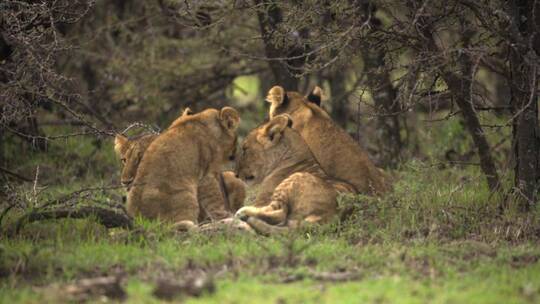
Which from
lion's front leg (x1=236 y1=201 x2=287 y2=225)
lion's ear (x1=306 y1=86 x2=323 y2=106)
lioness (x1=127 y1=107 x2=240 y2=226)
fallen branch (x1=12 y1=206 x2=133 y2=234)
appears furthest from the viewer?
lion's ear (x1=306 y1=86 x2=323 y2=106)

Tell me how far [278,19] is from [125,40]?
3934 mm

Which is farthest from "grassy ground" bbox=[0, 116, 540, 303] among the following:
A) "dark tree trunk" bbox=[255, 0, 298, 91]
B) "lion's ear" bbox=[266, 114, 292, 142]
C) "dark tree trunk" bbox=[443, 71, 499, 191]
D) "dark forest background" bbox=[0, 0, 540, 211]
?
"dark tree trunk" bbox=[255, 0, 298, 91]

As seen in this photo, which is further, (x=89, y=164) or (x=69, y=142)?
(x=69, y=142)

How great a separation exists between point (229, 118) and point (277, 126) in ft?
1.53

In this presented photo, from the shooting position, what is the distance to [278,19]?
11.1m

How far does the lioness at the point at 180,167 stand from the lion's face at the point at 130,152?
204 mm

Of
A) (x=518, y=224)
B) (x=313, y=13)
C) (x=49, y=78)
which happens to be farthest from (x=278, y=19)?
(x=518, y=224)

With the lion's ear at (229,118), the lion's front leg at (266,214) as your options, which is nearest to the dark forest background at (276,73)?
the lion's ear at (229,118)

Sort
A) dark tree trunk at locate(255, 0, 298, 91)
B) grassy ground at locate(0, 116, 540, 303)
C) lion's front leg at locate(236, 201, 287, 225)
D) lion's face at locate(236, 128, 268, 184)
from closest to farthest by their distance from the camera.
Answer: grassy ground at locate(0, 116, 540, 303) → lion's front leg at locate(236, 201, 287, 225) → lion's face at locate(236, 128, 268, 184) → dark tree trunk at locate(255, 0, 298, 91)

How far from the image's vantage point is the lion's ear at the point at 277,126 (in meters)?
8.53

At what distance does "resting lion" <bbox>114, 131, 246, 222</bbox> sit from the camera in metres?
8.10

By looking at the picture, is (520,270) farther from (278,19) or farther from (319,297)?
(278,19)

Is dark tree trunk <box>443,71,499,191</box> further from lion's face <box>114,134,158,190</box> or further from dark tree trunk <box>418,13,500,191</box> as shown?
lion's face <box>114,134,158,190</box>

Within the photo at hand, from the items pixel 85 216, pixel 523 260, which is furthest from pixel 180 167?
pixel 523 260
